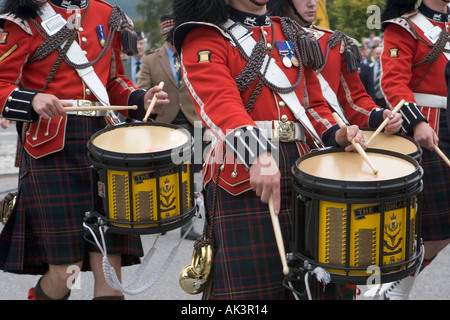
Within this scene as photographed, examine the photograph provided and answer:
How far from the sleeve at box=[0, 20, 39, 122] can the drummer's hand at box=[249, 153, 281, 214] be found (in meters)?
1.19

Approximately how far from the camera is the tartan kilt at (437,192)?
12.9 feet

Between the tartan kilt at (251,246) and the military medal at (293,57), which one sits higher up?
the military medal at (293,57)

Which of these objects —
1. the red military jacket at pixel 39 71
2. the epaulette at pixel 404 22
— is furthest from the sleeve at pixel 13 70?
the epaulette at pixel 404 22

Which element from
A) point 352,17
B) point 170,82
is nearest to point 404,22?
point 170,82

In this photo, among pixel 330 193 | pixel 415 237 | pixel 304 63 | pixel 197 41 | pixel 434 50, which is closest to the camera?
pixel 330 193

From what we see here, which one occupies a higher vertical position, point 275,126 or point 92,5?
point 92,5

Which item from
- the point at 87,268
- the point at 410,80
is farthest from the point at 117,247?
the point at 410,80

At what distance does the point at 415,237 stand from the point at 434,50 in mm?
1653

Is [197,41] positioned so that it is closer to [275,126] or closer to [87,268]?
[275,126]

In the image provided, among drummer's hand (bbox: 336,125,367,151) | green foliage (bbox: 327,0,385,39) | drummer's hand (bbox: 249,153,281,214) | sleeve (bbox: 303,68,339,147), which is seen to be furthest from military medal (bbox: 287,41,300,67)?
green foliage (bbox: 327,0,385,39)

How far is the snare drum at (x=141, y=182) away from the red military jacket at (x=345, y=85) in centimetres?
109

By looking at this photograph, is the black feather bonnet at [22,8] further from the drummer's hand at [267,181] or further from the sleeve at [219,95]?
the drummer's hand at [267,181]

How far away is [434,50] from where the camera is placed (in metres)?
3.93

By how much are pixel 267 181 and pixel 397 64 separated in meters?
1.76
